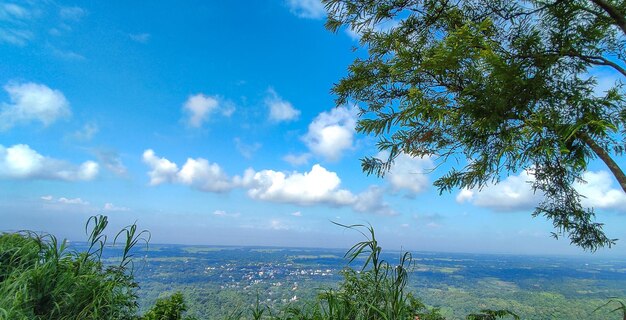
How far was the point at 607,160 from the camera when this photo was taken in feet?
14.5

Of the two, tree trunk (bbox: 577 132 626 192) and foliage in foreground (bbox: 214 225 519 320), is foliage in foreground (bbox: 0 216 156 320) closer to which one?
foliage in foreground (bbox: 214 225 519 320)

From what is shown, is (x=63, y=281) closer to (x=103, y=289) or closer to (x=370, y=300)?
(x=103, y=289)

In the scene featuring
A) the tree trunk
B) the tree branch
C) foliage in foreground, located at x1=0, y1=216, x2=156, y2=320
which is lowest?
foliage in foreground, located at x1=0, y1=216, x2=156, y2=320

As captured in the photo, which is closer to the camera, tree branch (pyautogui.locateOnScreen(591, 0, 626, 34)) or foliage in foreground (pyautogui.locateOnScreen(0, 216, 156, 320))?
foliage in foreground (pyautogui.locateOnScreen(0, 216, 156, 320))

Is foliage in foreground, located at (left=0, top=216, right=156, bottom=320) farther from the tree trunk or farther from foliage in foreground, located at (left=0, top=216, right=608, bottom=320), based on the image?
the tree trunk

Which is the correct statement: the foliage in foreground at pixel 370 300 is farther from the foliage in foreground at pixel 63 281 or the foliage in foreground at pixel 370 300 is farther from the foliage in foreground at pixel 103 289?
the foliage in foreground at pixel 63 281

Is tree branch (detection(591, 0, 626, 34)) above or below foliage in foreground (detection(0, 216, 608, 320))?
above

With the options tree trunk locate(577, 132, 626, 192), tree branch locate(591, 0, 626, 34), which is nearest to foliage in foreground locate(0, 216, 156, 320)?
tree trunk locate(577, 132, 626, 192)

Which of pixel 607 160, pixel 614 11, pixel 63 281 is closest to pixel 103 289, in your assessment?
pixel 63 281

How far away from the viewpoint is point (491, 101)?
3926mm

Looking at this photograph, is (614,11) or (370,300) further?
(614,11)

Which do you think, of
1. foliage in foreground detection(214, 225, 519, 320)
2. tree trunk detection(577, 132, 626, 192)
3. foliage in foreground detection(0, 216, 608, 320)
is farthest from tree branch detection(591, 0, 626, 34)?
foliage in foreground detection(214, 225, 519, 320)

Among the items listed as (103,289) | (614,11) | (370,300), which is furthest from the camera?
(614,11)

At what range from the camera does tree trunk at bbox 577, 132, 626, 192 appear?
4.17 m
